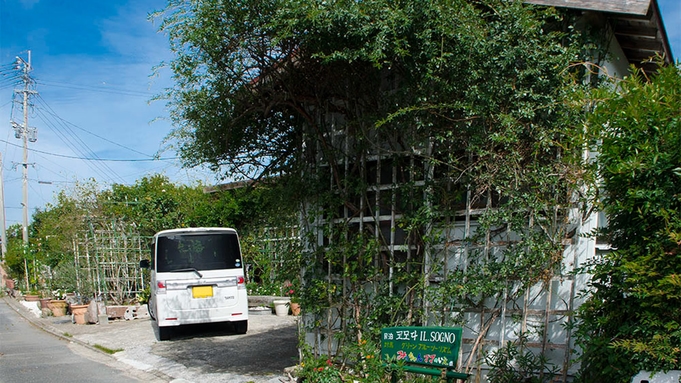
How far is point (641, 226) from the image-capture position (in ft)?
11.1

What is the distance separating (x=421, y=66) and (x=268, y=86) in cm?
208

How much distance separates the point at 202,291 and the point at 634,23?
829 cm

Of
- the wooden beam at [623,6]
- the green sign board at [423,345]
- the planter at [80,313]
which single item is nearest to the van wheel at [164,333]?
the planter at [80,313]

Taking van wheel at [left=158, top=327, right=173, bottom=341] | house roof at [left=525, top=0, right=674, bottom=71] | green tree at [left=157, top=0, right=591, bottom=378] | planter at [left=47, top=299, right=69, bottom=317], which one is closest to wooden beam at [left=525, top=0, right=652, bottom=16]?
house roof at [left=525, top=0, right=674, bottom=71]

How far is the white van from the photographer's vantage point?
10336mm

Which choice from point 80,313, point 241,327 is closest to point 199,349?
point 241,327

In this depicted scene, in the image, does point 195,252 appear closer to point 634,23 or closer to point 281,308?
point 281,308

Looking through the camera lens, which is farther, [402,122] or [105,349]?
[105,349]

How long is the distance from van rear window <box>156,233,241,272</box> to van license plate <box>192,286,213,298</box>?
0.38 meters

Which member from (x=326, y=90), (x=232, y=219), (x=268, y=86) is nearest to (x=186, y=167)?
(x=268, y=86)

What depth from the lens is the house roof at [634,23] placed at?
475 cm

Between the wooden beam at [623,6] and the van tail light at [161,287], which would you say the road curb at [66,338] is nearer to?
the van tail light at [161,287]

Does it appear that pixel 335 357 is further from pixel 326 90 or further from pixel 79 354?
pixel 79 354

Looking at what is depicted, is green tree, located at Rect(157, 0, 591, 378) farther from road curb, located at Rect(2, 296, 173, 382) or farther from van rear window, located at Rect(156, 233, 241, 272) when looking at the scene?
van rear window, located at Rect(156, 233, 241, 272)
